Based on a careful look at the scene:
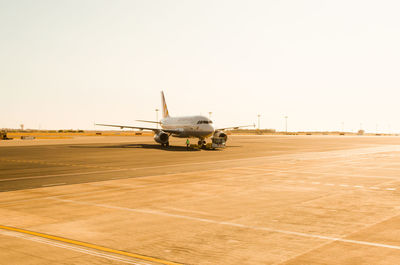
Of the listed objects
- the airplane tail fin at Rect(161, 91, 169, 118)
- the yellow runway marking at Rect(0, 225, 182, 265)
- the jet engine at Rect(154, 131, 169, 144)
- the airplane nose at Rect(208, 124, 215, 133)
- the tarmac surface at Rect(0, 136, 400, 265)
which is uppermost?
the airplane tail fin at Rect(161, 91, 169, 118)

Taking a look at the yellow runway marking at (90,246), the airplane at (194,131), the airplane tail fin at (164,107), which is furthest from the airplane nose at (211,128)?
the yellow runway marking at (90,246)

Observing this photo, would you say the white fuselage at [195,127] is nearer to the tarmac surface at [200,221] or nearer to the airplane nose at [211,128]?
the airplane nose at [211,128]

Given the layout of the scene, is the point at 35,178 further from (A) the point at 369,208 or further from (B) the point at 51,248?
(A) the point at 369,208

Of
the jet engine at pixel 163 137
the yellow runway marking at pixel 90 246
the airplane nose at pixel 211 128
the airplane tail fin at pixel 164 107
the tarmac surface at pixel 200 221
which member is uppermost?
the airplane tail fin at pixel 164 107

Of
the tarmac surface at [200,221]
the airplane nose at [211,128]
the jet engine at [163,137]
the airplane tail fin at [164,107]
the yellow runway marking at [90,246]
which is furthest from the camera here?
the airplane tail fin at [164,107]

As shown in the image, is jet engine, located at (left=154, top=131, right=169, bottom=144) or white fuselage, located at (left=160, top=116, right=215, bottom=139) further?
jet engine, located at (left=154, top=131, right=169, bottom=144)

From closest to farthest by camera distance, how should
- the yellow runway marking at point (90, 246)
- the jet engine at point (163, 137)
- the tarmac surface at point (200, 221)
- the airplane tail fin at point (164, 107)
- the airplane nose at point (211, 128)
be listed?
the yellow runway marking at point (90, 246), the tarmac surface at point (200, 221), the airplane nose at point (211, 128), the jet engine at point (163, 137), the airplane tail fin at point (164, 107)

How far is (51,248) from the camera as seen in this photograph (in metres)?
9.18

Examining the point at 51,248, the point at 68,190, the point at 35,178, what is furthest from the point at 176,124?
the point at 51,248

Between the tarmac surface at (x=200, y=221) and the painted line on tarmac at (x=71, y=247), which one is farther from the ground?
the tarmac surface at (x=200, y=221)

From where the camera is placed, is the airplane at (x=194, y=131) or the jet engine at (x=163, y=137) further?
the jet engine at (x=163, y=137)

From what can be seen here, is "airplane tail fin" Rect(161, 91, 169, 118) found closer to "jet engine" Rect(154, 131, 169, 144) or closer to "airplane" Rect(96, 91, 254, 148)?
"airplane" Rect(96, 91, 254, 148)

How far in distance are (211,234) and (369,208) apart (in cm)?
665

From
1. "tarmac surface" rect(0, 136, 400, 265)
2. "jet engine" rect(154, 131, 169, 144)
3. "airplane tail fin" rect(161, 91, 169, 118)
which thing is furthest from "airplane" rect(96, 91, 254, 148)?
"tarmac surface" rect(0, 136, 400, 265)
